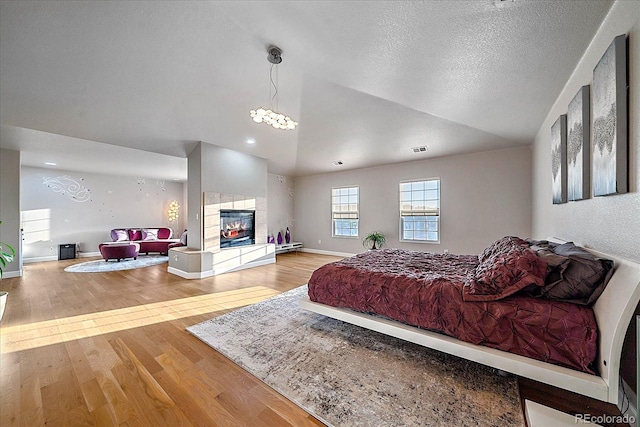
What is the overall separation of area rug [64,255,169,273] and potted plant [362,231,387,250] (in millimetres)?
5655

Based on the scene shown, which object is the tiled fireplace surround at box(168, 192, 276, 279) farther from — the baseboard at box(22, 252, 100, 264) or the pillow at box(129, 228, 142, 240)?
the baseboard at box(22, 252, 100, 264)

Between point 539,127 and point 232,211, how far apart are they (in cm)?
Answer: 590

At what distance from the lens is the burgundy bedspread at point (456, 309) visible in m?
1.44

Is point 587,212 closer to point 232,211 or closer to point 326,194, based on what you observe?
point 232,211

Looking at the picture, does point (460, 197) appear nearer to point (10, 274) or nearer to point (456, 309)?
point (456, 309)

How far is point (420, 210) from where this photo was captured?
235 inches

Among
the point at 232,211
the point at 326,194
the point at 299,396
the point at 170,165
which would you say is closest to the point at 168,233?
the point at 170,165

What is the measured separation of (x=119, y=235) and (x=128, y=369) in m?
7.36

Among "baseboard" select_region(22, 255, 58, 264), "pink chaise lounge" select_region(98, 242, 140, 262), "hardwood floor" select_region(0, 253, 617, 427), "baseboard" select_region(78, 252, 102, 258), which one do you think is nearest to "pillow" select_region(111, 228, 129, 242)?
"baseboard" select_region(78, 252, 102, 258)

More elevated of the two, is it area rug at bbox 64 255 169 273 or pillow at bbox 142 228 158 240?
pillow at bbox 142 228 158 240

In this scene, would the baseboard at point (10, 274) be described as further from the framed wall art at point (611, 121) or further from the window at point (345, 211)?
the framed wall art at point (611, 121)

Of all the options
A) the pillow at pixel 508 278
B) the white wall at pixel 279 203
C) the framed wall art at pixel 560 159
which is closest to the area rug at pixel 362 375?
the pillow at pixel 508 278

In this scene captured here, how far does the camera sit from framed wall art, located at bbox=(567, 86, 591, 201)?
1.92 meters

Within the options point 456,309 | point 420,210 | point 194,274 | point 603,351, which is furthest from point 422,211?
point 194,274
